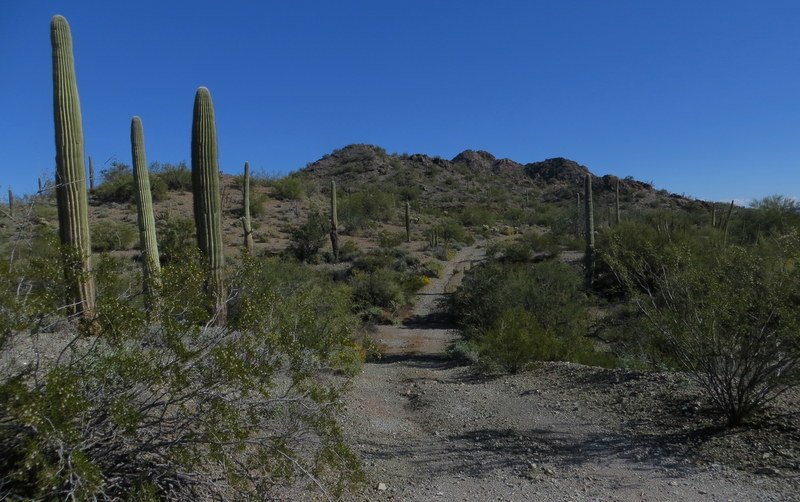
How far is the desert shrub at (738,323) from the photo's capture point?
5512mm

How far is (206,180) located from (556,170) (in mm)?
78718

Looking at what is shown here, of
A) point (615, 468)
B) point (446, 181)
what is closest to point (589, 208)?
point (615, 468)

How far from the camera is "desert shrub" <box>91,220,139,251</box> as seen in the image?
23547 millimetres

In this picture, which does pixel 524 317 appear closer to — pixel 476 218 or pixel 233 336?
pixel 233 336

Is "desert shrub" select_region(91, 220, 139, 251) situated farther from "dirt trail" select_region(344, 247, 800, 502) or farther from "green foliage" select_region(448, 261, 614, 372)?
"dirt trail" select_region(344, 247, 800, 502)

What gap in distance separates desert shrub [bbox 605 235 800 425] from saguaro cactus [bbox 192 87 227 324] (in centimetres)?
681

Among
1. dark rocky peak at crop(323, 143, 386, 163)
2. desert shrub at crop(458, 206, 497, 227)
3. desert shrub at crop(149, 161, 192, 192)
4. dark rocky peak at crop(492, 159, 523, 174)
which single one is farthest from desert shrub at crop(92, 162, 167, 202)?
dark rocky peak at crop(492, 159, 523, 174)

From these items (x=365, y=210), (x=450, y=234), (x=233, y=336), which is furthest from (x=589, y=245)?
(x=365, y=210)

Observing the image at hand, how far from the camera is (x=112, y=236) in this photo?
2391 centimetres

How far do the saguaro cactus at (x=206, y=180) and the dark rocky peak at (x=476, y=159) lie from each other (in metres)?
A: 79.0

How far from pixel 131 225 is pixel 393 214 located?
2038 centimetres

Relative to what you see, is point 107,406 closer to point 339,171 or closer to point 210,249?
point 210,249

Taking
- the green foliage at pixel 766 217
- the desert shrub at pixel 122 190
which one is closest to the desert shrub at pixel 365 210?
the desert shrub at pixel 122 190

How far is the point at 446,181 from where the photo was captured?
236 ft
